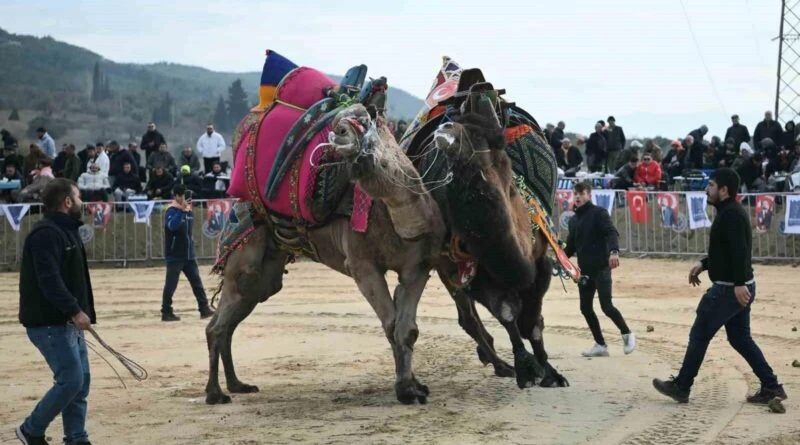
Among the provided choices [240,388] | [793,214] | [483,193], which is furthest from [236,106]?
[483,193]

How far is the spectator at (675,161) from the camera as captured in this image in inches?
1152

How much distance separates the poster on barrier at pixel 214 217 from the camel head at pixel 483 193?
55.2ft

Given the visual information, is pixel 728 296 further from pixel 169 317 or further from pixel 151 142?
pixel 151 142

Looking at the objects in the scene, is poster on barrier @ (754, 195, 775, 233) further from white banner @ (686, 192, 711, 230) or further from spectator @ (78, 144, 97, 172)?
spectator @ (78, 144, 97, 172)

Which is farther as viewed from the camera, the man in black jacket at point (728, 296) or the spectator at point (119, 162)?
the spectator at point (119, 162)

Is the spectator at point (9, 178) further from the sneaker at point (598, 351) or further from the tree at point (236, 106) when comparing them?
the tree at point (236, 106)

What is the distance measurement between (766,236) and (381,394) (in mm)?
13993

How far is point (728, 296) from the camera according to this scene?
426 inches

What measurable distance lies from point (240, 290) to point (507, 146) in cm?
303

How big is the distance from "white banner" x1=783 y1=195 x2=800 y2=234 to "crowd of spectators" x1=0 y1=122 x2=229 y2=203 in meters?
12.3

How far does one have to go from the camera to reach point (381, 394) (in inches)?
474

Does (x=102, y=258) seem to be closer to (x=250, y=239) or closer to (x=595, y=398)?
(x=250, y=239)

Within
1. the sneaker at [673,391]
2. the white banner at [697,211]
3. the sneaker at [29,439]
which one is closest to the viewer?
the sneaker at [29,439]

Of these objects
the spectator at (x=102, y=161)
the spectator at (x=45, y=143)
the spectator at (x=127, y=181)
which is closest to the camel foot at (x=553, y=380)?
the spectator at (x=127, y=181)
